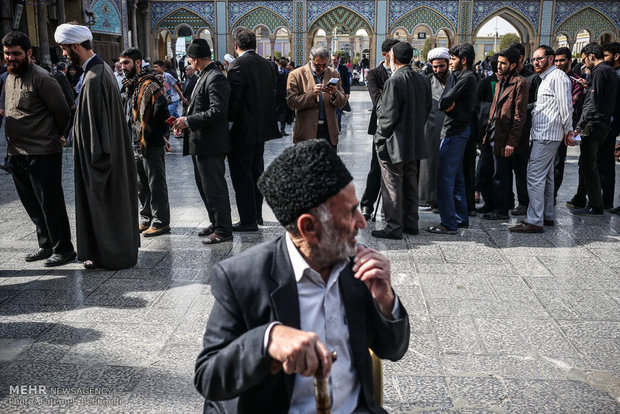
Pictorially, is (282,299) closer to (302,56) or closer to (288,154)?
(288,154)

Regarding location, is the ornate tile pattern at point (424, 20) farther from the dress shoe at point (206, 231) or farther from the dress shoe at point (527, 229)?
the dress shoe at point (206, 231)

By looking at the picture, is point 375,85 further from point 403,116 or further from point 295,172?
point 295,172

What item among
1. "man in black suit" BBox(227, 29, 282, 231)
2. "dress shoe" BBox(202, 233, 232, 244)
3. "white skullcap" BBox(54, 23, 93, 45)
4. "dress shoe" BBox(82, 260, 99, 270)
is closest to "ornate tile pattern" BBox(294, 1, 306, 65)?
"man in black suit" BBox(227, 29, 282, 231)

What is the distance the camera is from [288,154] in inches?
54.5

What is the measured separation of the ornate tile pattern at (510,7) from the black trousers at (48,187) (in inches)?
1101

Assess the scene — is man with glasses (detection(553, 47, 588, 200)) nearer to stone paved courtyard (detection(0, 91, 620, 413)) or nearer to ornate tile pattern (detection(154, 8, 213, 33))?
stone paved courtyard (detection(0, 91, 620, 413))

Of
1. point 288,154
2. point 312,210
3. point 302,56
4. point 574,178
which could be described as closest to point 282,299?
point 312,210

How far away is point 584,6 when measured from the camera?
28.8m

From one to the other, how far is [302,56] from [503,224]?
25654mm

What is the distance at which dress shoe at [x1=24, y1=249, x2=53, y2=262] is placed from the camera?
4277mm

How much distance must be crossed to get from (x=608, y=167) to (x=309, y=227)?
5.53 meters

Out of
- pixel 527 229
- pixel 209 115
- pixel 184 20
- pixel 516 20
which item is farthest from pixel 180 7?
pixel 527 229

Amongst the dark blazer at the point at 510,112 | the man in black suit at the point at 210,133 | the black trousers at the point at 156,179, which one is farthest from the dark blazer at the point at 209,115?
the dark blazer at the point at 510,112

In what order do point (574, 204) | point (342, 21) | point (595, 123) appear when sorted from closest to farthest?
point (595, 123) < point (574, 204) < point (342, 21)
